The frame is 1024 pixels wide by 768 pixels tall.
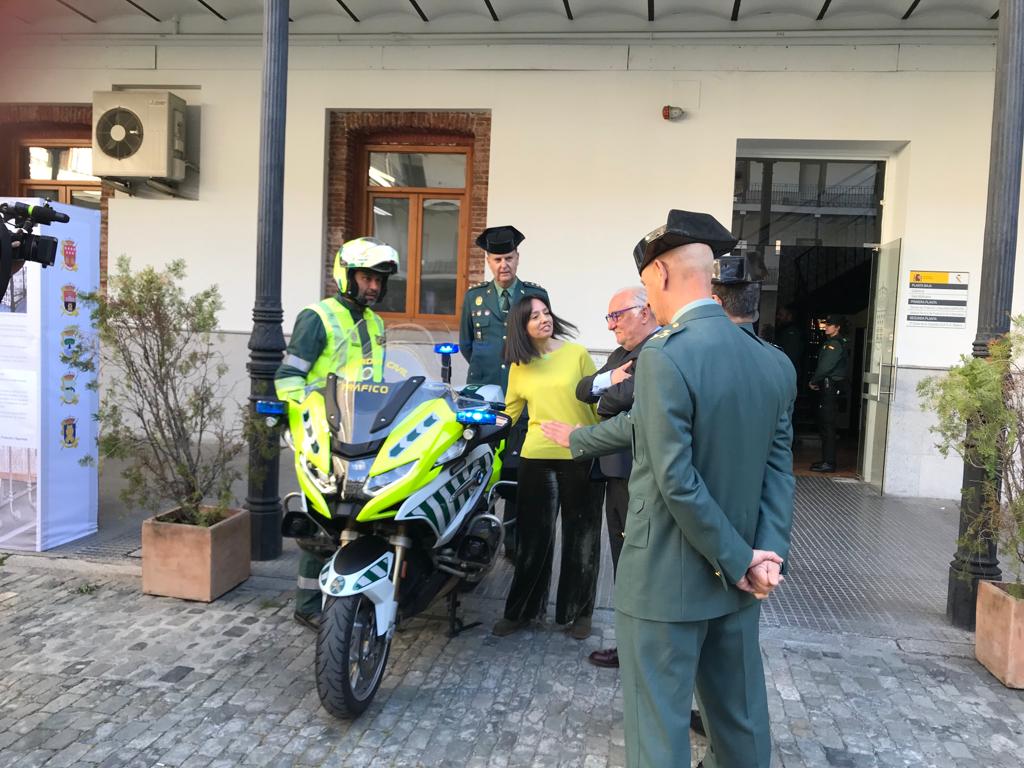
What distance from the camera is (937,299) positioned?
7.71m

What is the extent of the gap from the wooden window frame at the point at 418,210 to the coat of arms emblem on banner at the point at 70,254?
13.2 feet

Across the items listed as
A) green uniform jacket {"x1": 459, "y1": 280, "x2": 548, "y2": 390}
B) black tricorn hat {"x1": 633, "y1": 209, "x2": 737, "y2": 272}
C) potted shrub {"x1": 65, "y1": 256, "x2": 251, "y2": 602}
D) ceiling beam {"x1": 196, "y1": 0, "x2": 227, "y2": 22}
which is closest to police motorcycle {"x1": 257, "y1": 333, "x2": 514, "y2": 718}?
black tricorn hat {"x1": 633, "y1": 209, "x2": 737, "y2": 272}

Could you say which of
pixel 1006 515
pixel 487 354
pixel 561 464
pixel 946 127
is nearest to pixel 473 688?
pixel 561 464

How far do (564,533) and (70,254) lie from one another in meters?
3.78

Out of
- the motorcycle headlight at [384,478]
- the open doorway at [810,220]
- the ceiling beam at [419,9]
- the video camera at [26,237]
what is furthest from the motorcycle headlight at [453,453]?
the ceiling beam at [419,9]

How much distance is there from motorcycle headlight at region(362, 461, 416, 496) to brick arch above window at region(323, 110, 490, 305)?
584cm

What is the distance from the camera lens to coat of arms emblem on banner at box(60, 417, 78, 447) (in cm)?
517

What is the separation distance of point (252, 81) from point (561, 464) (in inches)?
271

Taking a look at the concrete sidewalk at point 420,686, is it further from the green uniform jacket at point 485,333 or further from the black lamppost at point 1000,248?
the green uniform jacket at point 485,333

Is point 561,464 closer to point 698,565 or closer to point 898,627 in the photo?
point 698,565

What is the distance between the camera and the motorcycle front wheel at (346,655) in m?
2.97

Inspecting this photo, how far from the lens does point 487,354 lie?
5.41 metres

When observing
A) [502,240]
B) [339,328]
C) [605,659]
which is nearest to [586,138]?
[502,240]

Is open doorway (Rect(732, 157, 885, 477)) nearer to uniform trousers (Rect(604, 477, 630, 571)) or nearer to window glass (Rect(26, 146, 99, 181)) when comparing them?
uniform trousers (Rect(604, 477, 630, 571))
